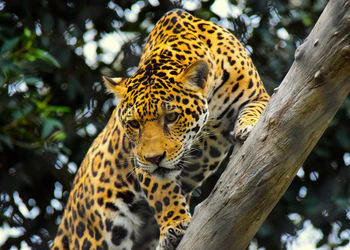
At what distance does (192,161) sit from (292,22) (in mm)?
1939

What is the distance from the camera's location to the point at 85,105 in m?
5.46

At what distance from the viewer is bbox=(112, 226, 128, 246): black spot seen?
4.16 meters

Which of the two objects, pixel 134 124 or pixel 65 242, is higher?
pixel 134 124

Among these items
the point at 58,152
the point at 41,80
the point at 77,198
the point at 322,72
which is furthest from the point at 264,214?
the point at 41,80

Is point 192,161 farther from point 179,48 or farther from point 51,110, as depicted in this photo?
point 51,110

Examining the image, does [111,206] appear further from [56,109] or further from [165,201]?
[56,109]

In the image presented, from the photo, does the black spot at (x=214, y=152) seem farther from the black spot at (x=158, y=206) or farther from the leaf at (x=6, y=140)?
the leaf at (x=6, y=140)

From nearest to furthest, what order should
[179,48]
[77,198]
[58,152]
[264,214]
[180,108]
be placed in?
[264,214], [180,108], [179,48], [77,198], [58,152]

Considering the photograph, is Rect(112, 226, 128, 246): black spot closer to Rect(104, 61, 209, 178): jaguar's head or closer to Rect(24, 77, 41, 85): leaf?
Rect(104, 61, 209, 178): jaguar's head

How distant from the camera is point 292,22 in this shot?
17.9 ft

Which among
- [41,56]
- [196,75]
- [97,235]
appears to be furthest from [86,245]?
[41,56]

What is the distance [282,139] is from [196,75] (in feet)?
3.37

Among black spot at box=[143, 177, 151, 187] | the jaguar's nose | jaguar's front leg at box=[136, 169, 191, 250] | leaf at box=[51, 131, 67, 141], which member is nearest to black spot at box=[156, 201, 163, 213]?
jaguar's front leg at box=[136, 169, 191, 250]

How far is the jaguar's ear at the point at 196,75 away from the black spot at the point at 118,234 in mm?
1057
